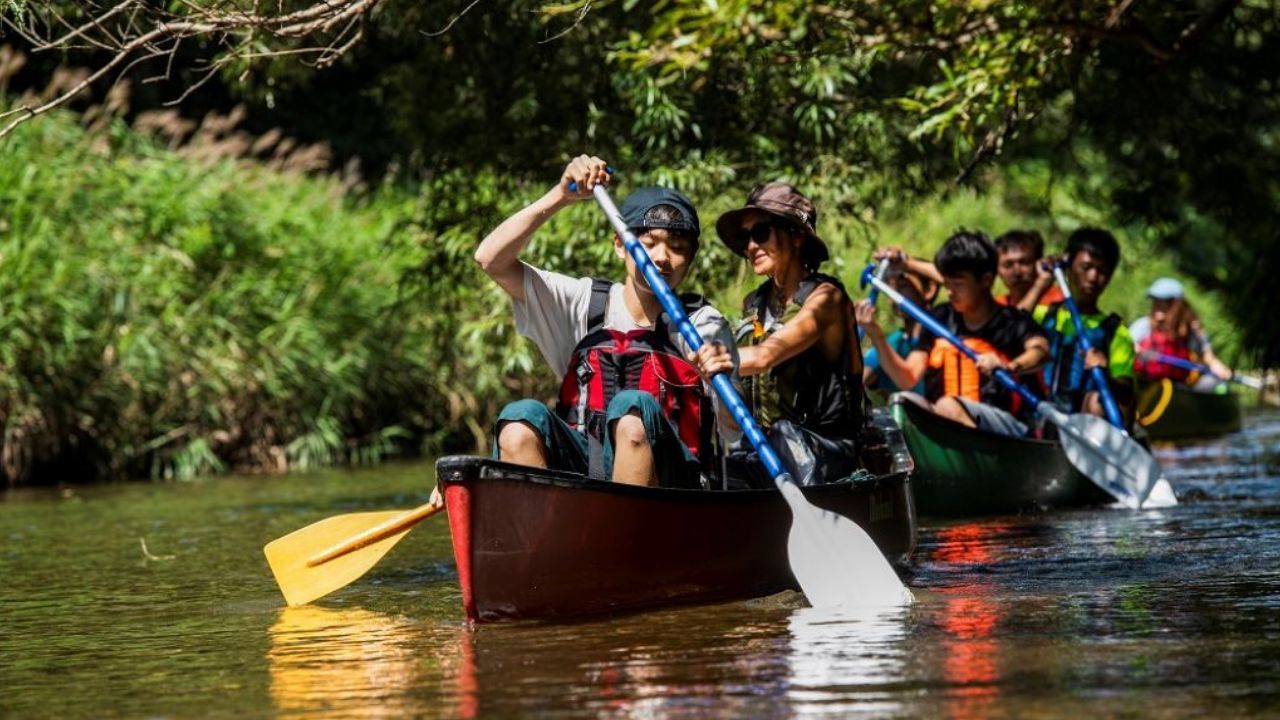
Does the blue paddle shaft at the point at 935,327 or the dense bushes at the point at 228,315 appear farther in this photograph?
the dense bushes at the point at 228,315

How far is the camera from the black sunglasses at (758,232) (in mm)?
6742

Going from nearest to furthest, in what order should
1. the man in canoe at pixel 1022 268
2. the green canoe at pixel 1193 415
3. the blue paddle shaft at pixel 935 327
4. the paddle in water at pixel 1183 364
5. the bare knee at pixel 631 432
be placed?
the bare knee at pixel 631 432
the blue paddle shaft at pixel 935 327
the man in canoe at pixel 1022 268
the green canoe at pixel 1193 415
the paddle in water at pixel 1183 364

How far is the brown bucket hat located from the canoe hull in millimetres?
963

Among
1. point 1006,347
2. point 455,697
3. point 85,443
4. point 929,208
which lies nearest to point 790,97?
point 1006,347

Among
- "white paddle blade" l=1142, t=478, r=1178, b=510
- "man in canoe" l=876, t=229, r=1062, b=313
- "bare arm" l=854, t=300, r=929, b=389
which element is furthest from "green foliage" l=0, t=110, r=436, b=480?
"white paddle blade" l=1142, t=478, r=1178, b=510

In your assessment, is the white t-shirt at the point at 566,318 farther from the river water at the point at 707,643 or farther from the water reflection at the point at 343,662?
the water reflection at the point at 343,662

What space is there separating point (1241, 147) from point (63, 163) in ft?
24.8

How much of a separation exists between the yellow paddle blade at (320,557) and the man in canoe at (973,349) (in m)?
3.22

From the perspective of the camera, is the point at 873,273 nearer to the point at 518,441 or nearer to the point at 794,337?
the point at 794,337

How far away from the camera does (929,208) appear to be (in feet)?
65.7

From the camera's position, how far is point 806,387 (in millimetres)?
6938

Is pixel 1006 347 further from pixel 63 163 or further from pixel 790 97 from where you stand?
pixel 63 163

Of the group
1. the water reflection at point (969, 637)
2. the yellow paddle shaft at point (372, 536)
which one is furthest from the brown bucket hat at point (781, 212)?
the yellow paddle shaft at point (372, 536)

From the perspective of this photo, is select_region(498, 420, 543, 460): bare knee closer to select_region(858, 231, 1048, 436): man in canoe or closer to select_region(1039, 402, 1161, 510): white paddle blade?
select_region(858, 231, 1048, 436): man in canoe
